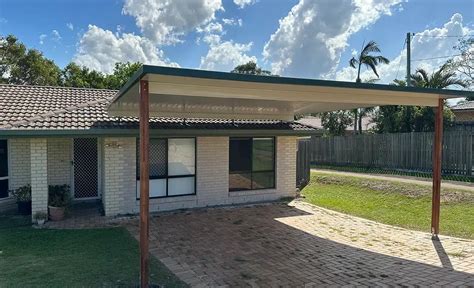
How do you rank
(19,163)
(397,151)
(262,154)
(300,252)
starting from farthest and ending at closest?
1. (397,151)
2. (262,154)
3. (19,163)
4. (300,252)

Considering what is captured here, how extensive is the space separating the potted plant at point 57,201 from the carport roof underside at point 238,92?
8.59 ft

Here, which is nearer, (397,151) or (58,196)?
(58,196)

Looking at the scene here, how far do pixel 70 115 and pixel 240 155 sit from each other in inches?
213

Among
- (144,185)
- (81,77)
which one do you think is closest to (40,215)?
(144,185)

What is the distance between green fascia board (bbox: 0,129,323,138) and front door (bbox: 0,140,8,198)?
2.65 metres

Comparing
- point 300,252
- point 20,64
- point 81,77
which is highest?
point 20,64

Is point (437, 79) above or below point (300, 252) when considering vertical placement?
above

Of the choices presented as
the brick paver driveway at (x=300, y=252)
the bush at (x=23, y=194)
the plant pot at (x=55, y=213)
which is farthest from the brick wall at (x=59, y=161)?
the brick paver driveway at (x=300, y=252)

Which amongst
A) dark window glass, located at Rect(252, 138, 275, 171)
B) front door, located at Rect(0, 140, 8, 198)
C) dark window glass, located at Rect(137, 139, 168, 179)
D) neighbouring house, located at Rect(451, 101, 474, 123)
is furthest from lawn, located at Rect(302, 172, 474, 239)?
neighbouring house, located at Rect(451, 101, 474, 123)

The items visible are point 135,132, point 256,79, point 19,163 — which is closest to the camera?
point 256,79

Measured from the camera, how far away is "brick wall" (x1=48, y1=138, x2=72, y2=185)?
11.2 meters

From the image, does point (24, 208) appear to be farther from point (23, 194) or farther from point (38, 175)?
point (38, 175)

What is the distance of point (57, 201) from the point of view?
31.5ft

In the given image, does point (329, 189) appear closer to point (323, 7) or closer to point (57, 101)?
point (323, 7)
